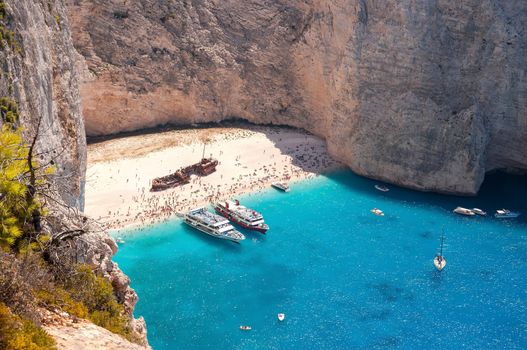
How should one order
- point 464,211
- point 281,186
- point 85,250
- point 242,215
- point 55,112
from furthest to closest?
point 281,186 < point 464,211 < point 242,215 < point 55,112 < point 85,250

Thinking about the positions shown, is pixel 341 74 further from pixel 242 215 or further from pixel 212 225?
pixel 212 225

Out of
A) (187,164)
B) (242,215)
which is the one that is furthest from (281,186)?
(187,164)

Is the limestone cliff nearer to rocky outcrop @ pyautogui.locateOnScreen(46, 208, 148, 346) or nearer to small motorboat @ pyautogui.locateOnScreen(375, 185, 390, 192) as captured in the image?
rocky outcrop @ pyautogui.locateOnScreen(46, 208, 148, 346)

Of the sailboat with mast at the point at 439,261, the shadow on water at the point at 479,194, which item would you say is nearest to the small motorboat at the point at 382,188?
the shadow on water at the point at 479,194

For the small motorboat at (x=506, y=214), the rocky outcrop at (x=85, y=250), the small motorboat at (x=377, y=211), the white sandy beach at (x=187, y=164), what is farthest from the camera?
the white sandy beach at (x=187, y=164)

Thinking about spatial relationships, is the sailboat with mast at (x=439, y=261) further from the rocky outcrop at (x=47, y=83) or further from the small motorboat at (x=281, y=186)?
the rocky outcrop at (x=47, y=83)

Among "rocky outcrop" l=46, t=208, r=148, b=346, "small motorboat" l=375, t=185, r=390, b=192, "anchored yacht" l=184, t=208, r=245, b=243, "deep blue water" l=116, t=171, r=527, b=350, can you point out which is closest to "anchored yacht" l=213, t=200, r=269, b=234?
"deep blue water" l=116, t=171, r=527, b=350
